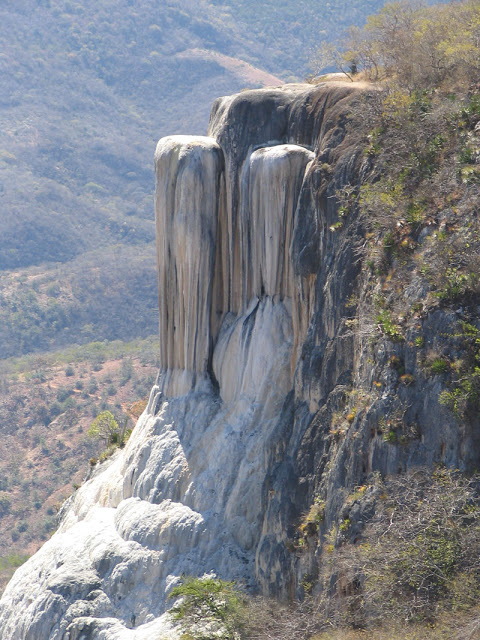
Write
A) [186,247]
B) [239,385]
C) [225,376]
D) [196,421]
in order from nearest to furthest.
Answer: [239,385]
[225,376]
[196,421]
[186,247]

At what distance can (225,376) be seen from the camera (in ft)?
70.6

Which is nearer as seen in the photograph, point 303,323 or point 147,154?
point 303,323

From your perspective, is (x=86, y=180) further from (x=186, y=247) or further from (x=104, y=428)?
(x=186, y=247)

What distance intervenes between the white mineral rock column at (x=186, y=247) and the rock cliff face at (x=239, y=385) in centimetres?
4

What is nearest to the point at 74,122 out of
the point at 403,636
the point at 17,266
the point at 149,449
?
the point at 17,266

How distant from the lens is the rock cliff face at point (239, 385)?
58.2 ft

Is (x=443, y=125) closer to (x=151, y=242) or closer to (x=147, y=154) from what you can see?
(x=151, y=242)

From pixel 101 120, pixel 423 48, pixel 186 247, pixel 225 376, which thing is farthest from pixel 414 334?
pixel 101 120

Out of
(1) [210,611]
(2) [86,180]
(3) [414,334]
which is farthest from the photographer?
(2) [86,180]

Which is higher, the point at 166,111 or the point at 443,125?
the point at 166,111

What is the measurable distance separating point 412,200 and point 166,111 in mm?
131810

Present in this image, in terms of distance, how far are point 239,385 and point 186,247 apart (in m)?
→ 3.35

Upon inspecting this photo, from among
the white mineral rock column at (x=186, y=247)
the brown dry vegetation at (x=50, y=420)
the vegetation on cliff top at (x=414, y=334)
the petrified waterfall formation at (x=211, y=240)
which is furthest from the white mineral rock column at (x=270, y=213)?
the brown dry vegetation at (x=50, y=420)

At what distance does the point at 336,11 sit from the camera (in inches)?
6142
